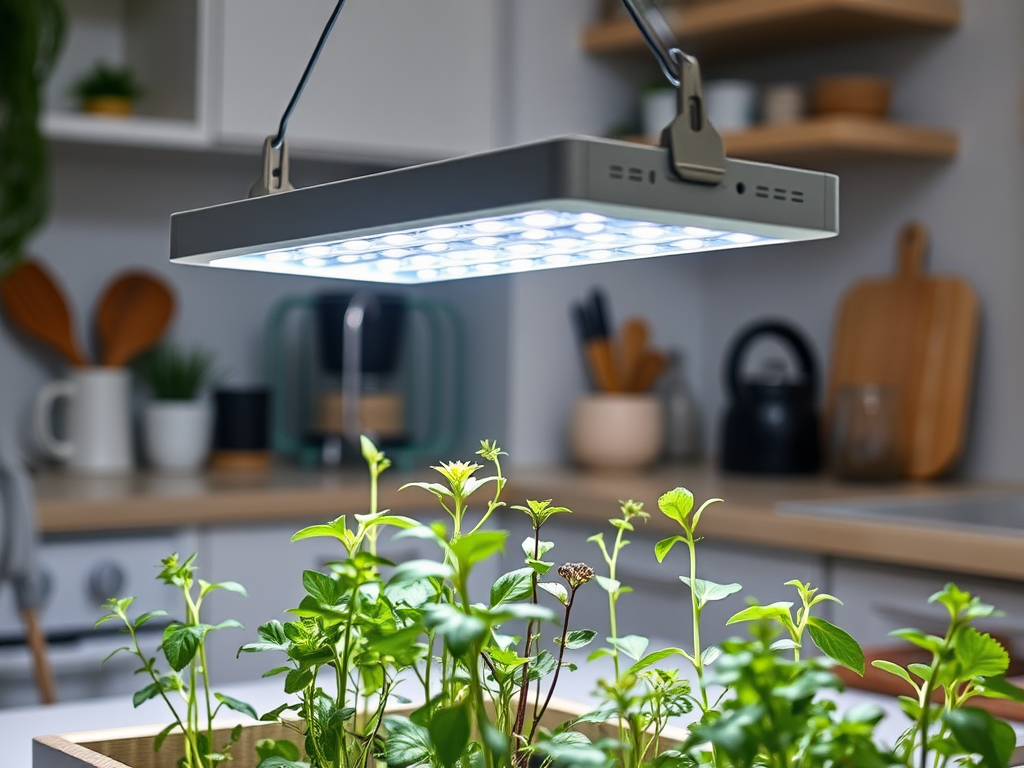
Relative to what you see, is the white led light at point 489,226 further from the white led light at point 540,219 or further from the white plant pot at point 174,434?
the white plant pot at point 174,434

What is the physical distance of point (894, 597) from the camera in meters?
1.84

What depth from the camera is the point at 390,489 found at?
7.81 ft

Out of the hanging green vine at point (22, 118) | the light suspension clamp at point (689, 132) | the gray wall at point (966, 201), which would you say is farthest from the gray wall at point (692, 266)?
the light suspension clamp at point (689, 132)

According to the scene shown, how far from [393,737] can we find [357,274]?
1.09 feet

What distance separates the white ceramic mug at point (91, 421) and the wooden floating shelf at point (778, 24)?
1164 millimetres

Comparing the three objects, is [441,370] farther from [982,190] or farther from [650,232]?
[650,232]

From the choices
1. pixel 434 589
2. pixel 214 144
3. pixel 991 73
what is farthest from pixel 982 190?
pixel 434 589

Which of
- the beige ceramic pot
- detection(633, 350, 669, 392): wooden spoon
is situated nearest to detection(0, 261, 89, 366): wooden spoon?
the beige ceramic pot

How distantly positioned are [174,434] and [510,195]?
2191 mm

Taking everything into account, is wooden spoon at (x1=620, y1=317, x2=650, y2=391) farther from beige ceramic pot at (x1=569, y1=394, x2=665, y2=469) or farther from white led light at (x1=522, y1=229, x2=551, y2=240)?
white led light at (x1=522, y1=229, x2=551, y2=240)

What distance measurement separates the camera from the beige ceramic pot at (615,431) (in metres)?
2.68

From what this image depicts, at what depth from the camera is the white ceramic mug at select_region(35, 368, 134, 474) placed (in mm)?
2607

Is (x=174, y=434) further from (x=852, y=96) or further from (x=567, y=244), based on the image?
(x=567, y=244)

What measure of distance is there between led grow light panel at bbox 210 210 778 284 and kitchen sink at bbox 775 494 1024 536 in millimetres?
1217
